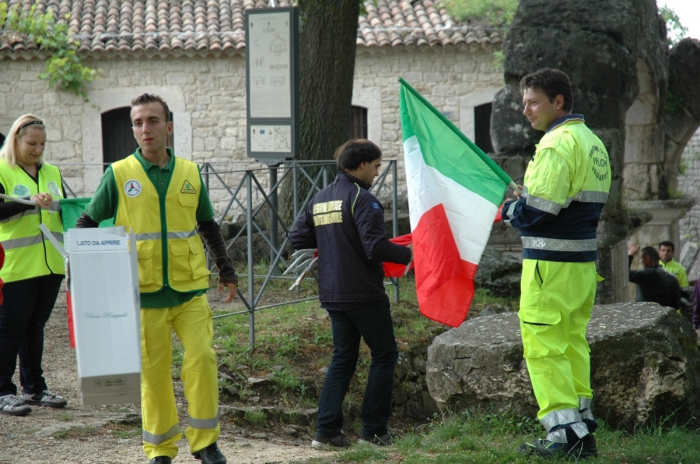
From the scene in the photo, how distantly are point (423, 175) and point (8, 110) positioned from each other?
49.1 ft

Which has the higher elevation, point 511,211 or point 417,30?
point 417,30

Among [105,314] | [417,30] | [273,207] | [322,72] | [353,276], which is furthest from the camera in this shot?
[417,30]

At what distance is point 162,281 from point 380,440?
1717 mm

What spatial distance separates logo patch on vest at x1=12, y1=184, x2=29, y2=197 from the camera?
200 inches

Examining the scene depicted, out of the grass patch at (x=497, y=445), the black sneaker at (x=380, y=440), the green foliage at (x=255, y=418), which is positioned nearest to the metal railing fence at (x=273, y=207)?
the green foliage at (x=255, y=418)

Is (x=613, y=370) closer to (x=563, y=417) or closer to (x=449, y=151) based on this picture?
(x=563, y=417)

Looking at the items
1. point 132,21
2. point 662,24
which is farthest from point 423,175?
point 132,21

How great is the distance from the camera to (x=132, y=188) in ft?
12.9

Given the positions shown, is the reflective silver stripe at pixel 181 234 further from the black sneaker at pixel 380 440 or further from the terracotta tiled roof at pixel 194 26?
the terracotta tiled roof at pixel 194 26

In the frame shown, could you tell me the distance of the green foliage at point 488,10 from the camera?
1698cm

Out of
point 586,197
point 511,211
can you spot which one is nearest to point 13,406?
point 511,211

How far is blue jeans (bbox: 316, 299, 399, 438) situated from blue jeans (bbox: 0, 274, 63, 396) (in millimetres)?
1862

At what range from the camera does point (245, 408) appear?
5.75 m

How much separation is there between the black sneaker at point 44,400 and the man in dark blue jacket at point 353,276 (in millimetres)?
1721
